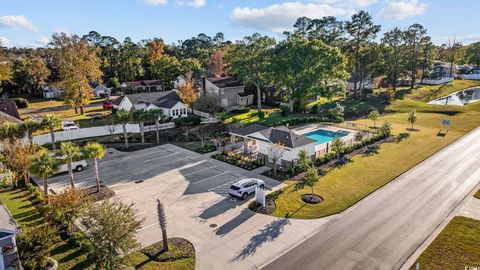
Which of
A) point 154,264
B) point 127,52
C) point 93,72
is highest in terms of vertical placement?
point 127,52

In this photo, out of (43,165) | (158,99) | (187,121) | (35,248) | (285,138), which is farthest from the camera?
(158,99)

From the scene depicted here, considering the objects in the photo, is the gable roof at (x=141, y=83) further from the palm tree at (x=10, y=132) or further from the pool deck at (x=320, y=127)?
the palm tree at (x=10, y=132)

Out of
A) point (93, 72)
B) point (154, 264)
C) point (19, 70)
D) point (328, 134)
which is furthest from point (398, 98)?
point (19, 70)

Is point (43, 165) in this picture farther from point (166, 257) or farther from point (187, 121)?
point (187, 121)

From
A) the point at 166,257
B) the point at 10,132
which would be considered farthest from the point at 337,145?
the point at 10,132

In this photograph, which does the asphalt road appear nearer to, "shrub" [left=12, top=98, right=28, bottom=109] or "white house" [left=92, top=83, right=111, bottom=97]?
"shrub" [left=12, top=98, right=28, bottom=109]

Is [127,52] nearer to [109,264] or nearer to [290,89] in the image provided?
[290,89]
